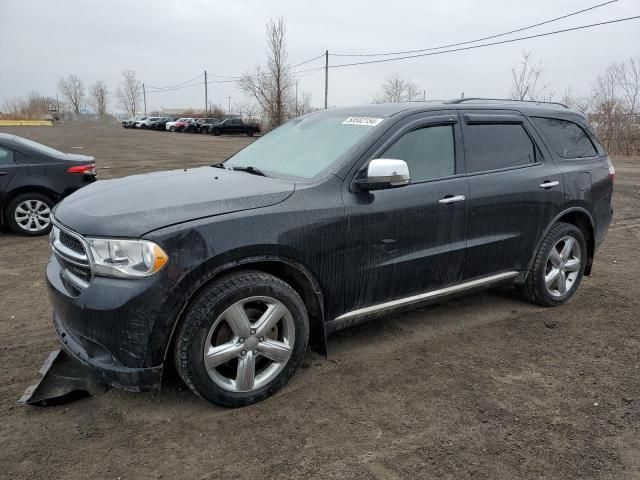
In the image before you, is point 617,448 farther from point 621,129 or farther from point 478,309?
point 621,129

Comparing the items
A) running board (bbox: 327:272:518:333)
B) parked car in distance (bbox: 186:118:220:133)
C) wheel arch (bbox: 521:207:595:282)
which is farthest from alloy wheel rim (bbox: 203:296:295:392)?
parked car in distance (bbox: 186:118:220:133)

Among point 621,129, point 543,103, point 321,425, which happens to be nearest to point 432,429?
point 321,425

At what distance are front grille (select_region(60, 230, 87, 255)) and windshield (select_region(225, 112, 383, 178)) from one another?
1.38 meters

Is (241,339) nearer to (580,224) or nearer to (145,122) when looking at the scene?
(580,224)

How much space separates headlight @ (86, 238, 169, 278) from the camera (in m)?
2.70

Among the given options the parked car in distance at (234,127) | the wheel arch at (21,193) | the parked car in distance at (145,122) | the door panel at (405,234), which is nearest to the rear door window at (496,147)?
the door panel at (405,234)

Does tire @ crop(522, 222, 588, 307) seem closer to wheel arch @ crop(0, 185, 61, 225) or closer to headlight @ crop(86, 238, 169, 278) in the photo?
headlight @ crop(86, 238, 169, 278)

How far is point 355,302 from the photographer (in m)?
3.50

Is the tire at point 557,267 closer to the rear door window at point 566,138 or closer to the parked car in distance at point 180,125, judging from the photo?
the rear door window at point 566,138

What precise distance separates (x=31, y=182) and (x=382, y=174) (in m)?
6.02

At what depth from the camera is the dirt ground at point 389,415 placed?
2625 mm

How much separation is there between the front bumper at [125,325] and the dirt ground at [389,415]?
1.18ft

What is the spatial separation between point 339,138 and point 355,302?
116 centimetres

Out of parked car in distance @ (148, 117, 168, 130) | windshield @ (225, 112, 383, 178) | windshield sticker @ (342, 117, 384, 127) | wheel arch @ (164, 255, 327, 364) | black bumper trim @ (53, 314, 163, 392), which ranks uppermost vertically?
parked car in distance @ (148, 117, 168, 130)
